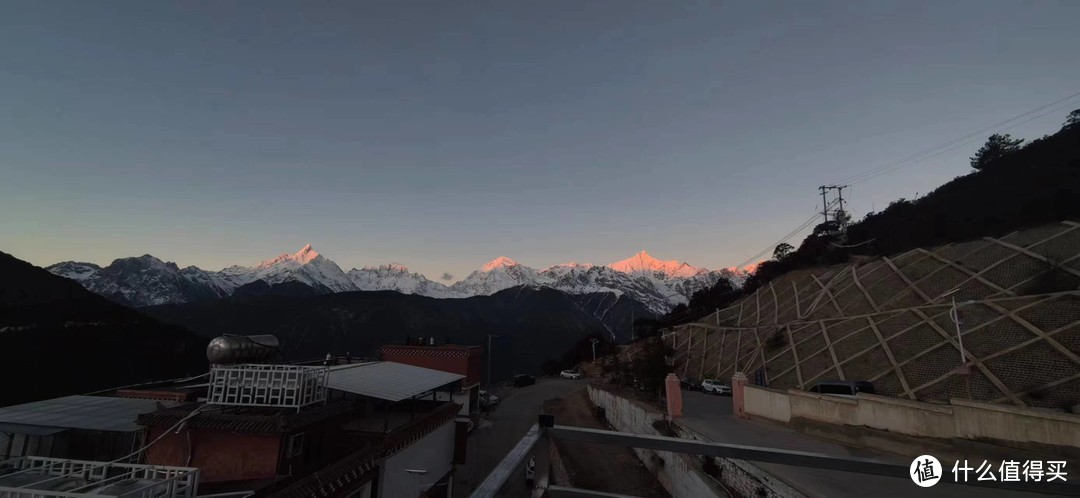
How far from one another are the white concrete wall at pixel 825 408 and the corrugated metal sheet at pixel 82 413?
22.2 m

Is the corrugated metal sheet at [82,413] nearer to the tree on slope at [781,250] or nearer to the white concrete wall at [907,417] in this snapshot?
the white concrete wall at [907,417]

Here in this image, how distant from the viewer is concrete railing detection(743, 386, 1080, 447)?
11.6m

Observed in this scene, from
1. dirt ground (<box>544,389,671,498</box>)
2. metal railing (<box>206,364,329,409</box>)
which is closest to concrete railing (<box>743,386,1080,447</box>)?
dirt ground (<box>544,389,671,498</box>)

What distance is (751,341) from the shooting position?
126 feet

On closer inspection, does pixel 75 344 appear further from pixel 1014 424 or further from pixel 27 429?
pixel 1014 424

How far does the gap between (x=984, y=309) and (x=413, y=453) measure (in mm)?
29119

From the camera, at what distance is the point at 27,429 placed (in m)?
13.4

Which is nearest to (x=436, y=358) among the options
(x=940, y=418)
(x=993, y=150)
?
(x=940, y=418)

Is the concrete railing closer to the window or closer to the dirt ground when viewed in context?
the dirt ground

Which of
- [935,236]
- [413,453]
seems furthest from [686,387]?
[935,236]

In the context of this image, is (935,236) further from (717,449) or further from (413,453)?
(717,449)

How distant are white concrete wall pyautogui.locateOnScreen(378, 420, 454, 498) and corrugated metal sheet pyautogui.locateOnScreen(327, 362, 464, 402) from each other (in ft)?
6.97

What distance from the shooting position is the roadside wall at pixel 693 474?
465 inches

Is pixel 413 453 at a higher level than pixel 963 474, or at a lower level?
lower
